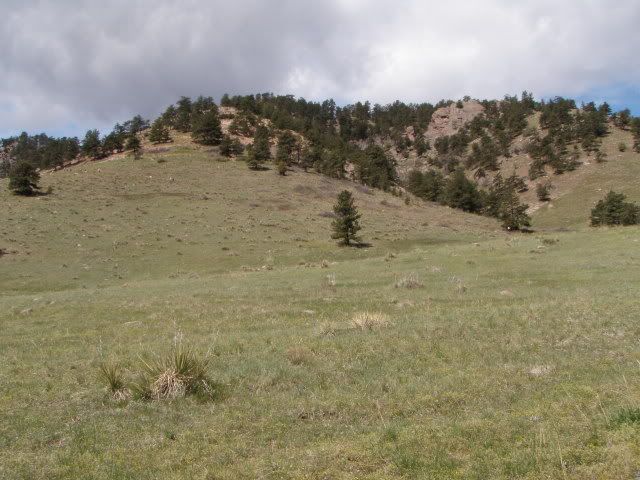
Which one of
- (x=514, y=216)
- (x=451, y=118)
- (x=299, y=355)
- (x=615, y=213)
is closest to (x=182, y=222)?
(x=514, y=216)

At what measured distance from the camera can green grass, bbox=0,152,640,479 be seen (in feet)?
21.7

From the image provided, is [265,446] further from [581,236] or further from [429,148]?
[429,148]

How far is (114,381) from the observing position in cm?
1066

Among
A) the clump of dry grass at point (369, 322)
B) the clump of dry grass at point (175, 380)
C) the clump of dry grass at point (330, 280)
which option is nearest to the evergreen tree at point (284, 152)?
the clump of dry grass at point (330, 280)

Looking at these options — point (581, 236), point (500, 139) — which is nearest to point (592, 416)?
point (581, 236)

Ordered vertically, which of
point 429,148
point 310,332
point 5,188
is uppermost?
point 429,148

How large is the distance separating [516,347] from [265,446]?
7546 mm

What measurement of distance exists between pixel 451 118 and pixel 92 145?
135m

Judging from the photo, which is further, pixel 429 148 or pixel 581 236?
pixel 429 148

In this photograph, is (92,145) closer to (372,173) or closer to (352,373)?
(372,173)

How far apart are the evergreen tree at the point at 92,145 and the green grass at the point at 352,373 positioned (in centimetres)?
7705

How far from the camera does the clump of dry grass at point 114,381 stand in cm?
1030

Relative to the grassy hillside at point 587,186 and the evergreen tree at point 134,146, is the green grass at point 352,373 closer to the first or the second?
the evergreen tree at point 134,146

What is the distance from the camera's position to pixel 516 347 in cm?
1241
